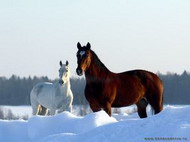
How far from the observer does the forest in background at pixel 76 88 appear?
76.3 metres

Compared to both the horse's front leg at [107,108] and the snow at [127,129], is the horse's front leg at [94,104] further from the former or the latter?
the snow at [127,129]

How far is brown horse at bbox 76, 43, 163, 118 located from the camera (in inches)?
391

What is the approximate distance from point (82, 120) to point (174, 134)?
2.45 metres

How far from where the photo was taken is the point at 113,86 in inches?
402

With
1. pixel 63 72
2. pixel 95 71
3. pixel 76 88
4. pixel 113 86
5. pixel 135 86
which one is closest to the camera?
pixel 95 71

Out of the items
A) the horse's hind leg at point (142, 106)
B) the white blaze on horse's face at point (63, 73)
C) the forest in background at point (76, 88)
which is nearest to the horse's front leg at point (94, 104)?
the horse's hind leg at point (142, 106)

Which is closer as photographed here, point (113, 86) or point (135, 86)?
point (113, 86)

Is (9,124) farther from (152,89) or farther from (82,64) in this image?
(152,89)

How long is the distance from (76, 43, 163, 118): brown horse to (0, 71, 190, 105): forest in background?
6005 centimetres

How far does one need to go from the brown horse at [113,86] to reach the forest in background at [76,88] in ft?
197

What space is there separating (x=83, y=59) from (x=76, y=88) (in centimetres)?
6978

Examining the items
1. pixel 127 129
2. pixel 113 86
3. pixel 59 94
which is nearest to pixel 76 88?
pixel 59 94

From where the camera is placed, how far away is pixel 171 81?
8275 centimetres

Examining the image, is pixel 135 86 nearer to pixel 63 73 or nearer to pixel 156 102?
pixel 156 102
